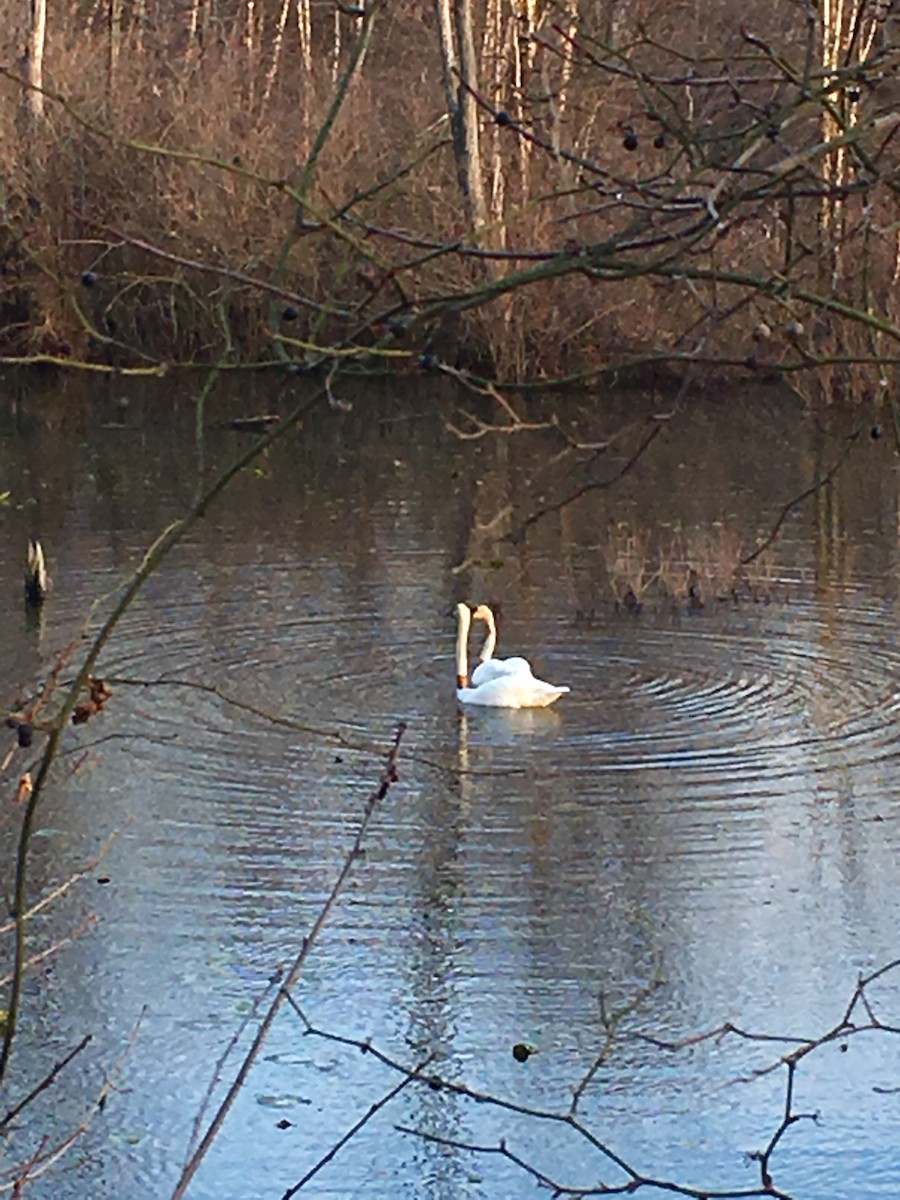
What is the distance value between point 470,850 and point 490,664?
9.15 feet

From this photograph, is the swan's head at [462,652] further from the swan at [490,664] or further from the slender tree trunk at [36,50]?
the slender tree trunk at [36,50]

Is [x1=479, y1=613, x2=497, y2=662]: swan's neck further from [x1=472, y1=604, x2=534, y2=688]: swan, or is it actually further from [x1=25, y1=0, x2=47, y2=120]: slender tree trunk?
[x1=25, y1=0, x2=47, y2=120]: slender tree trunk

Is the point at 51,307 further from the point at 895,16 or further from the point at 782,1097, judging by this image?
the point at 895,16

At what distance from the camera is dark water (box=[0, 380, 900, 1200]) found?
6137 millimetres

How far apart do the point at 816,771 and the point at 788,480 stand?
11052 millimetres

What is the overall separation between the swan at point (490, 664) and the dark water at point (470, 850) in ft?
0.67

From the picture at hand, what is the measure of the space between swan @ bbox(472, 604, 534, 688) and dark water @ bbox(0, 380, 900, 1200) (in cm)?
20

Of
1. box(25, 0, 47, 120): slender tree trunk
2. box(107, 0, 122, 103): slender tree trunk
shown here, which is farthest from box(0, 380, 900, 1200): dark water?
box(107, 0, 122, 103): slender tree trunk

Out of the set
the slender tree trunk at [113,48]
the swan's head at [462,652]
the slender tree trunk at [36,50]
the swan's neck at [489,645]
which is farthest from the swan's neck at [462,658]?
the slender tree trunk at [36,50]

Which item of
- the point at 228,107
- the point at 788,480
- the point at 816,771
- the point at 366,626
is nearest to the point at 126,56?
the point at 228,107

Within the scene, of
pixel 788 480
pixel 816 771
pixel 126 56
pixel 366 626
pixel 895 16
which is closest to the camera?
pixel 895 16

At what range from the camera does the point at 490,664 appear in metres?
11.5

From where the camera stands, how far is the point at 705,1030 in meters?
6.84

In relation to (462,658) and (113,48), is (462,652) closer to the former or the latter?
(462,658)
